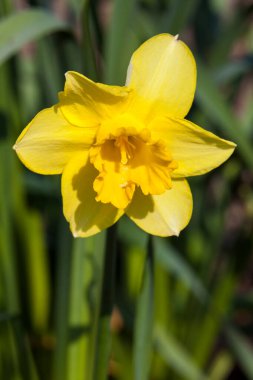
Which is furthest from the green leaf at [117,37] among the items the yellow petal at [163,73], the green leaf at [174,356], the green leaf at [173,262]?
the green leaf at [174,356]

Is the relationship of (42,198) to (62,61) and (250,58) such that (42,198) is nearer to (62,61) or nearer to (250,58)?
(62,61)

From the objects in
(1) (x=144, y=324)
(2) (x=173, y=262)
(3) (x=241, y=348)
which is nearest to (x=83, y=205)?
(1) (x=144, y=324)

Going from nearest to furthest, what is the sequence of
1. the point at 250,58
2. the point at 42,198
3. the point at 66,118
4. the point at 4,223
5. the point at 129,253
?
the point at 66,118 < the point at 4,223 < the point at 250,58 < the point at 42,198 < the point at 129,253

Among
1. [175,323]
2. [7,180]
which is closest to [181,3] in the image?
[7,180]

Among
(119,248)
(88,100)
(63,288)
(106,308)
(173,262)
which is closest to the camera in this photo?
(88,100)

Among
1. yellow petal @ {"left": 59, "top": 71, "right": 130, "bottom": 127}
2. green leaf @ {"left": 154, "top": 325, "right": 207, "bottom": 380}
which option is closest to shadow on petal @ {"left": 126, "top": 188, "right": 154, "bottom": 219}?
yellow petal @ {"left": 59, "top": 71, "right": 130, "bottom": 127}

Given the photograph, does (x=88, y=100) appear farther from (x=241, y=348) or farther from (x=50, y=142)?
(x=241, y=348)

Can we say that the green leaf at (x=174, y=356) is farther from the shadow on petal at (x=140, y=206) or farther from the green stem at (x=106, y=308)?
the shadow on petal at (x=140, y=206)
